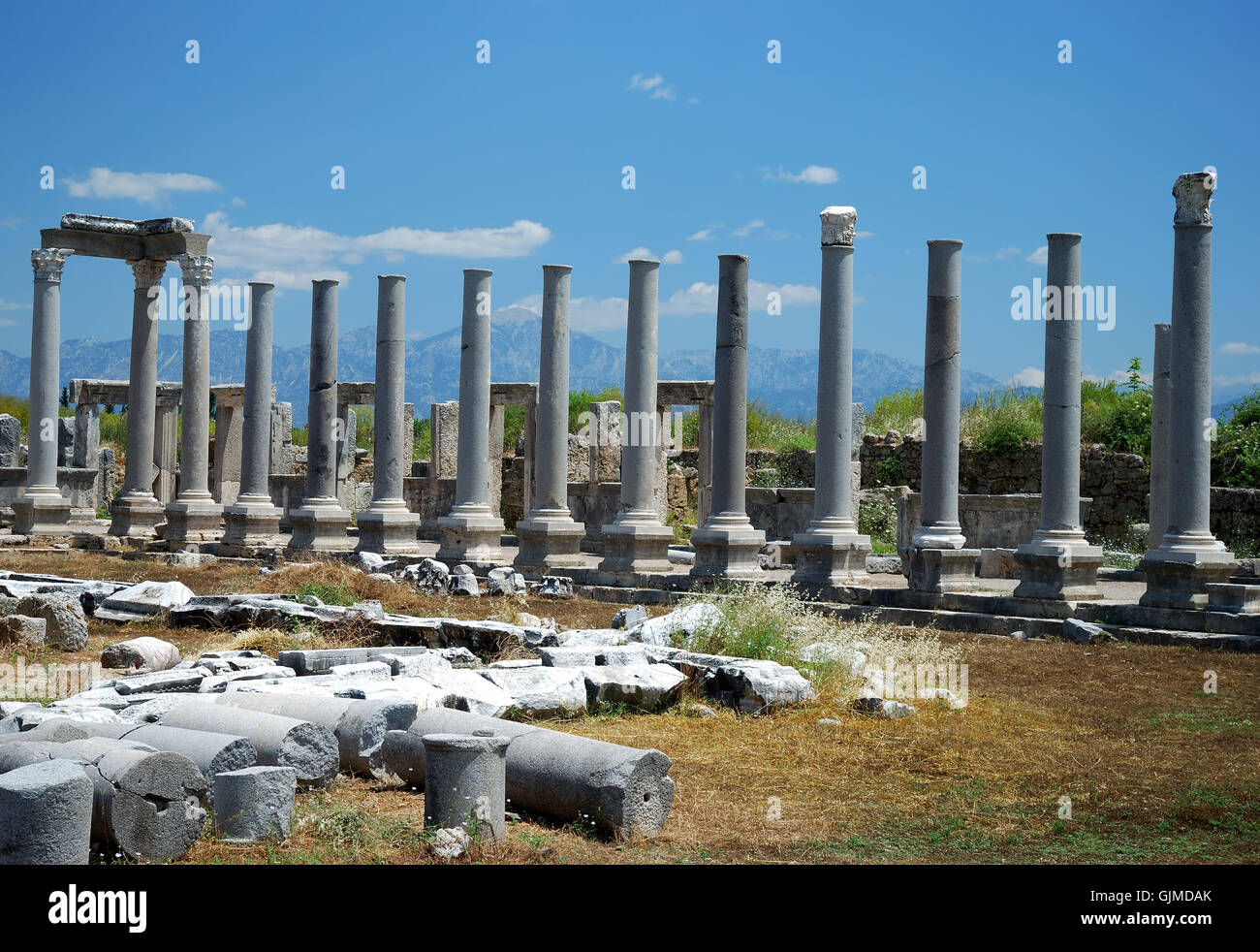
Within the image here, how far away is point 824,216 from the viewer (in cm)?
1947

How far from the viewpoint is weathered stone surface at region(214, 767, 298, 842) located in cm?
719

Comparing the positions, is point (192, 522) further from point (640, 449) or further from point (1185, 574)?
point (1185, 574)

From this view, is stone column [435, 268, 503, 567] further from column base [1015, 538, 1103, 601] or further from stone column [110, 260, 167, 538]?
column base [1015, 538, 1103, 601]

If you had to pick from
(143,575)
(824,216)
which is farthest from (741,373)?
(143,575)

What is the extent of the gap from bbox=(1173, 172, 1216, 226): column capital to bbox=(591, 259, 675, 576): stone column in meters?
8.47

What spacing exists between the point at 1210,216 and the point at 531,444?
63.9 ft

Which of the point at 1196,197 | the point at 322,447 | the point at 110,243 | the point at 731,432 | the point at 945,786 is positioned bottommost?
the point at 945,786

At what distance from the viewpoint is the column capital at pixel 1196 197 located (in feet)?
53.8

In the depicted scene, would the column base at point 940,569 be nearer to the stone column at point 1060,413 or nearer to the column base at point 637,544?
the stone column at point 1060,413

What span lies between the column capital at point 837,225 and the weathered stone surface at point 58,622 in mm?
11166

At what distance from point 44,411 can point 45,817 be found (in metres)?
26.6

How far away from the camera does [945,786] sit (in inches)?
352

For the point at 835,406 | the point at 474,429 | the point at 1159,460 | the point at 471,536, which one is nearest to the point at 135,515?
the point at 474,429
